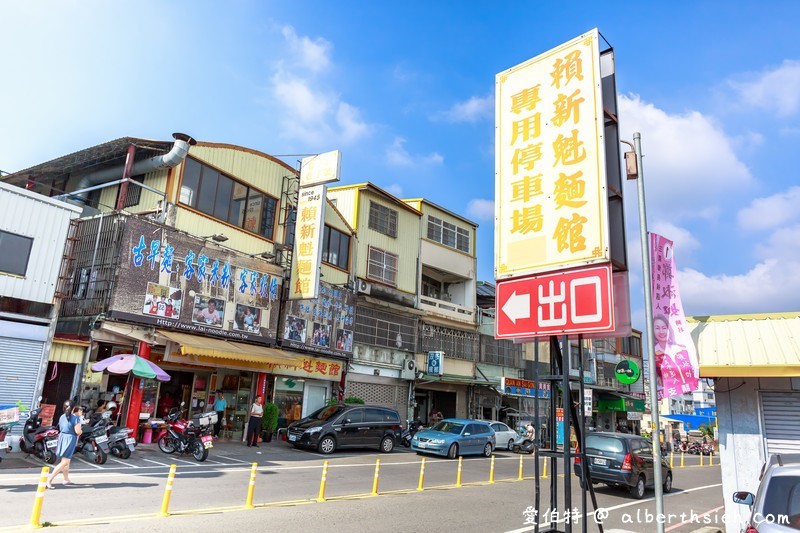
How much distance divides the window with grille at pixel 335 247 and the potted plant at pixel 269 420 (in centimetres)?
751

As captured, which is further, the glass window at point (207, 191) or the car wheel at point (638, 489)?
the glass window at point (207, 191)

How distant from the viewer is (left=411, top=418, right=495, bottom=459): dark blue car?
20906 mm

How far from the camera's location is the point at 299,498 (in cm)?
1079

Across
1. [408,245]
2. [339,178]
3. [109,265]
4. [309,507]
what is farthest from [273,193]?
[309,507]

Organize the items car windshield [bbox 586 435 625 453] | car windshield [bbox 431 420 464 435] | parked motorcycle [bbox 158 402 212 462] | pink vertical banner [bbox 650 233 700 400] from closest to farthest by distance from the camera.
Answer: pink vertical banner [bbox 650 233 700 400] < car windshield [bbox 586 435 625 453] < parked motorcycle [bbox 158 402 212 462] < car windshield [bbox 431 420 464 435]

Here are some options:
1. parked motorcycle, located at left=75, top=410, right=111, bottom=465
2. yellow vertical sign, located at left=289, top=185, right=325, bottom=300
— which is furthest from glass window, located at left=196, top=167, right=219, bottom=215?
parked motorcycle, located at left=75, top=410, right=111, bottom=465

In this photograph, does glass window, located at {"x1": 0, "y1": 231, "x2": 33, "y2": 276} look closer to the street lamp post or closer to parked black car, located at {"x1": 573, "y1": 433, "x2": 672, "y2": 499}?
the street lamp post

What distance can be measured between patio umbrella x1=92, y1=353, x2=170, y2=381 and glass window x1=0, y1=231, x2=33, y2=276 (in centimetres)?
324

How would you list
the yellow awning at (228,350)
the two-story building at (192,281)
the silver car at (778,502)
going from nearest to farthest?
the silver car at (778,502), the two-story building at (192,281), the yellow awning at (228,350)

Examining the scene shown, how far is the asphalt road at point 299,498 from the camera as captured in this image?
27.9 feet

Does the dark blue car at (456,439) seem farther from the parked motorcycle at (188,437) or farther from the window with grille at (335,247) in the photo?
the window with grille at (335,247)

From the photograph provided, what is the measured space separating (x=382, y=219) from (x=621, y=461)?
18.9 metres

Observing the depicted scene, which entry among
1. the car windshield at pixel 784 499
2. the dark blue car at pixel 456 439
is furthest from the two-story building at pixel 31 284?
the car windshield at pixel 784 499

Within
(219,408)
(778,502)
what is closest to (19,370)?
(219,408)
